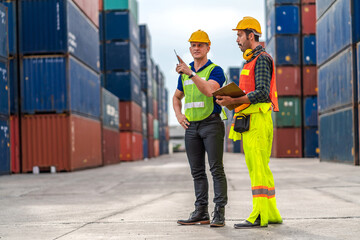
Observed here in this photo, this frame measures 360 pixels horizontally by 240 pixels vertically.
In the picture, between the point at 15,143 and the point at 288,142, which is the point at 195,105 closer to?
the point at 15,143

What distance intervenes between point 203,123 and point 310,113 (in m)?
26.6

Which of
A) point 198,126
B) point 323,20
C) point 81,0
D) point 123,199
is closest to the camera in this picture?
point 198,126

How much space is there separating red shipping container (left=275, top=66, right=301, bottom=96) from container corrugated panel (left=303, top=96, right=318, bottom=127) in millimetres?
818

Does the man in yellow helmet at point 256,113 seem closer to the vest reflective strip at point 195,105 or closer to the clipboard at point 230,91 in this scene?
the clipboard at point 230,91

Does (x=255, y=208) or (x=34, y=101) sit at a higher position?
(x=34, y=101)

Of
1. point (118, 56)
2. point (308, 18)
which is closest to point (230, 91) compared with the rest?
point (118, 56)

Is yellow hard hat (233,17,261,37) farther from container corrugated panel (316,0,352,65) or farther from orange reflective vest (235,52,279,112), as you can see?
container corrugated panel (316,0,352,65)

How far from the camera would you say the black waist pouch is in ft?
14.4

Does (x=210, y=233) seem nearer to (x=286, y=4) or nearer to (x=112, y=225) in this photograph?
(x=112, y=225)

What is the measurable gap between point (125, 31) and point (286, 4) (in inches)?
438

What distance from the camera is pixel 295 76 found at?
98.0 ft

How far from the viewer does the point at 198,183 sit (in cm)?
492

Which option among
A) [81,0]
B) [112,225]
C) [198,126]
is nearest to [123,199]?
[112,225]

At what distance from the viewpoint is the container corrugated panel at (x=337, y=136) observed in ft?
57.6
